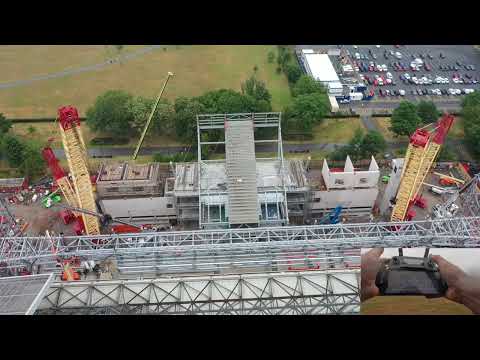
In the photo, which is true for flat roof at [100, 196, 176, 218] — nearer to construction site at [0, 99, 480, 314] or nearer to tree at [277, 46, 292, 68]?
construction site at [0, 99, 480, 314]

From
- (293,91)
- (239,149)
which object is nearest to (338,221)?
(239,149)

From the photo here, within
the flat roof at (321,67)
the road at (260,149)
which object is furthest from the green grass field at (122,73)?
the road at (260,149)

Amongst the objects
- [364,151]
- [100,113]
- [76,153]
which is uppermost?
[100,113]

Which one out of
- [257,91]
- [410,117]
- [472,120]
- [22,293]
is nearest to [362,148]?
[410,117]

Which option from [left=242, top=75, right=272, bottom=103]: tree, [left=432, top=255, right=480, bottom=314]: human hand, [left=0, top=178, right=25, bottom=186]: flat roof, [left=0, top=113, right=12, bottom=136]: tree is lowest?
[left=432, top=255, right=480, bottom=314]: human hand

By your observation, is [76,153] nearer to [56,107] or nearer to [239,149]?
[239,149]

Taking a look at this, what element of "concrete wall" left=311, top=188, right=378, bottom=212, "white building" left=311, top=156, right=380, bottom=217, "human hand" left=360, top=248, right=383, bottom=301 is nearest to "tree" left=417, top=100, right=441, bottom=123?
"white building" left=311, top=156, right=380, bottom=217
